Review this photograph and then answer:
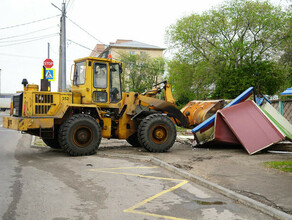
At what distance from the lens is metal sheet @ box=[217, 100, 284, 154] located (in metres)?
11.4

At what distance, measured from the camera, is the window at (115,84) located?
12.4m

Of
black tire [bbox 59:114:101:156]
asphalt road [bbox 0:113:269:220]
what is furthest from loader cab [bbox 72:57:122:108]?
asphalt road [bbox 0:113:269:220]

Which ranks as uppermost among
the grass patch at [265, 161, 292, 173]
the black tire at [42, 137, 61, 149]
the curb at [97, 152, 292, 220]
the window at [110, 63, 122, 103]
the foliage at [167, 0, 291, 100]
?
the foliage at [167, 0, 291, 100]

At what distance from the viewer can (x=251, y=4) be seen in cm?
3703

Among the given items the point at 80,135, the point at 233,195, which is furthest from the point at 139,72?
the point at 233,195

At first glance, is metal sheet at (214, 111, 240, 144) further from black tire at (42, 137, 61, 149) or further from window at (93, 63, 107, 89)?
black tire at (42, 137, 61, 149)

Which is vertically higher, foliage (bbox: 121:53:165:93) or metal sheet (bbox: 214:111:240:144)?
foliage (bbox: 121:53:165:93)

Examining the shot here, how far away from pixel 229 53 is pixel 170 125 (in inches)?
1069

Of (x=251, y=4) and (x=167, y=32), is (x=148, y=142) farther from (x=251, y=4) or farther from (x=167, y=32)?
(x=167, y=32)

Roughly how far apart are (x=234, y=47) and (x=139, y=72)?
3272cm

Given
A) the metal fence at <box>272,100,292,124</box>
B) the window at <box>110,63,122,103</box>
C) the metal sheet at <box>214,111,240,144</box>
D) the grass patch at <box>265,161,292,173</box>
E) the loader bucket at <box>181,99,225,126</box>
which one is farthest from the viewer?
the metal fence at <box>272,100,292,124</box>

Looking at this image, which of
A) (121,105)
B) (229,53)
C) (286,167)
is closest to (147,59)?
(229,53)

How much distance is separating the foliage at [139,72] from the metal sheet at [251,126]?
53.5 m

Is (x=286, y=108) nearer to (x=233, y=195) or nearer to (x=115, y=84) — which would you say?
(x=115, y=84)
